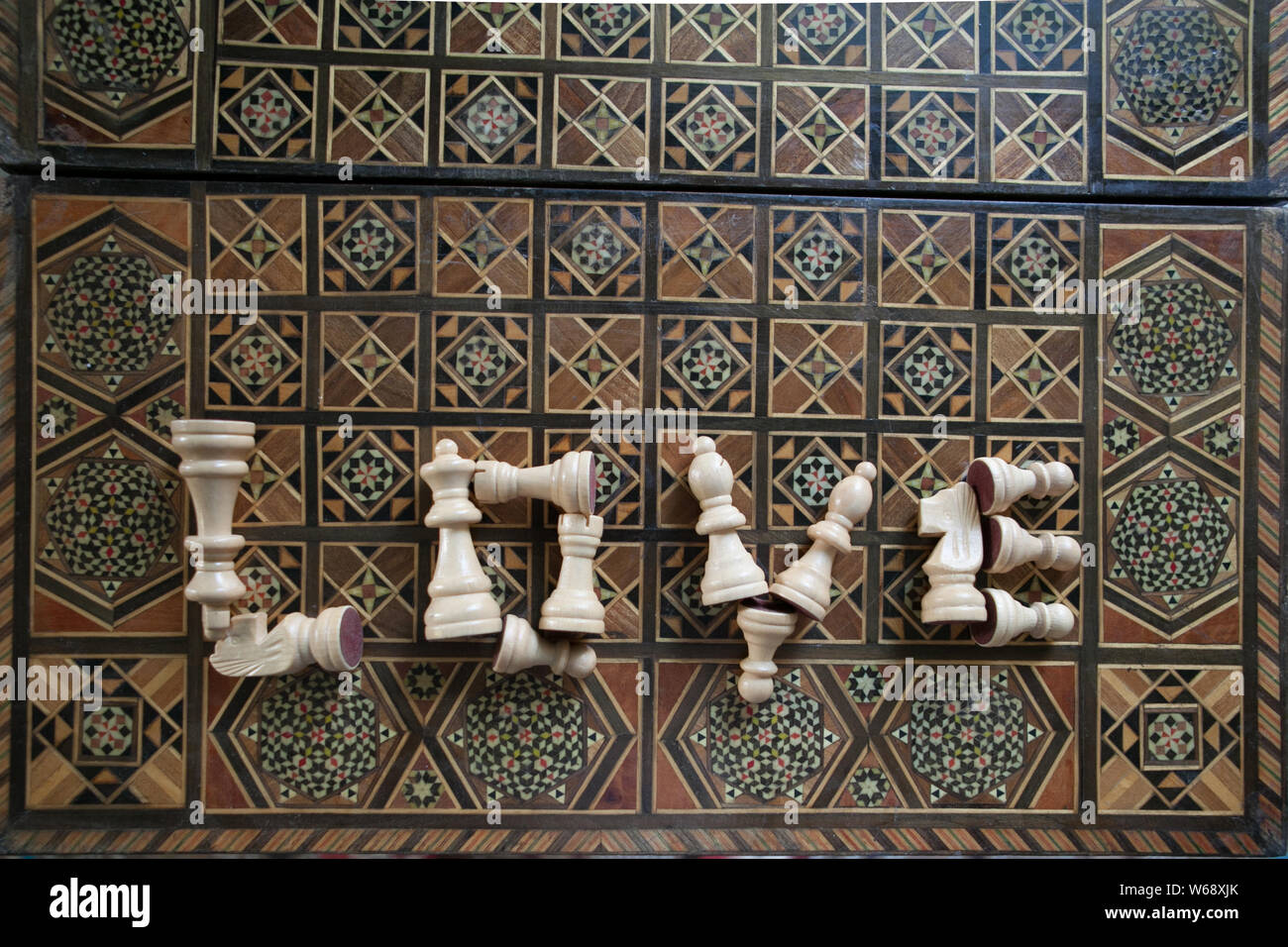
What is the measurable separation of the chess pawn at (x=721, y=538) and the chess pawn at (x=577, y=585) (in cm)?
26

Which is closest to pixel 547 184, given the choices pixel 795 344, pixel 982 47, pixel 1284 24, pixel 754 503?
pixel 795 344

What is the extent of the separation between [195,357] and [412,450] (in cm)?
58

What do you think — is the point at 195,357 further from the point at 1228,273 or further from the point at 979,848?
the point at 1228,273

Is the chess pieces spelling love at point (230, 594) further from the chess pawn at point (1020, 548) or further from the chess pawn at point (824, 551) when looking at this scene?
the chess pawn at point (1020, 548)

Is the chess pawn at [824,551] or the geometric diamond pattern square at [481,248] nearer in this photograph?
the chess pawn at [824,551]

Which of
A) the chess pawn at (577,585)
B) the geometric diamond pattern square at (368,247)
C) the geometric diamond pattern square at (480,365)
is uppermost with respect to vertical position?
the geometric diamond pattern square at (368,247)

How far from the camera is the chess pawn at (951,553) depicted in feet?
6.15

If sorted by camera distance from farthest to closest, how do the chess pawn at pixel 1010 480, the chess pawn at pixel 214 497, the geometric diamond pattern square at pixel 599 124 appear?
1. the geometric diamond pattern square at pixel 599 124
2. the chess pawn at pixel 1010 480
3. the chess pawn at pixel 214 497

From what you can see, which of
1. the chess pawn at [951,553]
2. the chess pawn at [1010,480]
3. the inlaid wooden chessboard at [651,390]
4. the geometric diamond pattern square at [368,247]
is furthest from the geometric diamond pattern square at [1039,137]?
the geometric diamond pattern square at [368,247]

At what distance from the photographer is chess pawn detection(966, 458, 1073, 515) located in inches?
73.3

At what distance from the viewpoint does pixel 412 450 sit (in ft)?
6.37

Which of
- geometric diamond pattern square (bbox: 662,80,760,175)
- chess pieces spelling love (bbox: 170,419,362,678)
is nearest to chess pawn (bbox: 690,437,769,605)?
geometric diamond pattern square (bbox: 662,80,760,175)

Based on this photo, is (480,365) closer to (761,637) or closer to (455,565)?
(455,565)

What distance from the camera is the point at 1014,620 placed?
6.18ft
